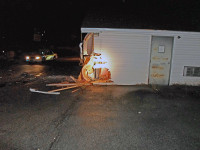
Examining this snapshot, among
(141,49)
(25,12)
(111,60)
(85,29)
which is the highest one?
(25,12)

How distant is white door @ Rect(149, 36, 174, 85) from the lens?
30.9 feet

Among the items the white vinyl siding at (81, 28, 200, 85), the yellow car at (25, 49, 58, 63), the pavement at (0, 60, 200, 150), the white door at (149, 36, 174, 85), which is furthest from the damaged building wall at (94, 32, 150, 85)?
the yellow car at (25, 49, 58, 63)

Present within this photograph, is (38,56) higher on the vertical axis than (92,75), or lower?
higher

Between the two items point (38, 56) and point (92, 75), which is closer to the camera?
point (92, 75)

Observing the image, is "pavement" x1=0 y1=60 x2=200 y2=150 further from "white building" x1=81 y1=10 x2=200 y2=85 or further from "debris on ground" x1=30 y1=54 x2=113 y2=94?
"white building" x1=81 y1=10 x2=200 y2=85

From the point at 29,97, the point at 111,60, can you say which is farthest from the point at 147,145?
the point at 111,60

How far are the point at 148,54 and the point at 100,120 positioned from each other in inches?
211

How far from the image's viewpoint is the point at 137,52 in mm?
9461

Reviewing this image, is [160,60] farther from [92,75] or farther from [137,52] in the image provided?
[92,75]

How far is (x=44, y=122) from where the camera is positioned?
514 cm

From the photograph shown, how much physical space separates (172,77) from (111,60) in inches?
130

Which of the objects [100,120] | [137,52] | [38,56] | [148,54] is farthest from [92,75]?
[38,56]

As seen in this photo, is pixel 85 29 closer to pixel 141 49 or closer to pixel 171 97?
pixel 141 49

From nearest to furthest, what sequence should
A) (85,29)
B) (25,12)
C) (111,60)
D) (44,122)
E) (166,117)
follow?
1. (44,122)
2. (166,117)
3. (85,29)
4. (111,60)
5. (25,12)
